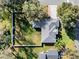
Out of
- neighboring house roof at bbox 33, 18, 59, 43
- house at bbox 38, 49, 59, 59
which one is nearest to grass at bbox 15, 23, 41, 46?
neighboring house roof at bbox 33, 18, 59, 43

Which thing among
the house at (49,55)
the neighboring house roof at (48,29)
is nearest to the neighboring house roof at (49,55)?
the house at (49,55)

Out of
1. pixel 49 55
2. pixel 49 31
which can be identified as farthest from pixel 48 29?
pixel 49 55

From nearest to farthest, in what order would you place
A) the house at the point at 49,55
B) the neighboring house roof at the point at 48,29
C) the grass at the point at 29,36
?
1. the house at the point at 49,55
2. the neighboring house roof at the point at 48,29
3. the grass at the point at 29,36

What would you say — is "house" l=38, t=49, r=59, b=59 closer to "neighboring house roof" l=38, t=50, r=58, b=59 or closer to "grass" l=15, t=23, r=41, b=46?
"neighboring house roof" l=38, t=50, r=58, b=59

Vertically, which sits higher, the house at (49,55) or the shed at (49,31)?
the shed at (49,31)

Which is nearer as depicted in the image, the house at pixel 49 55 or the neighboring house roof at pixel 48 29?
the house at pixel 49 55

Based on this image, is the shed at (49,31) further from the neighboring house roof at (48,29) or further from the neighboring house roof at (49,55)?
the neighboring house roof at (49,55)

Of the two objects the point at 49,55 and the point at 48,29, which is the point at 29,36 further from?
the point at 49,55

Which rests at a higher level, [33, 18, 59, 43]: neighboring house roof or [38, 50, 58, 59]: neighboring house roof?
[33, 18, 59, 43]: neighboring house roof

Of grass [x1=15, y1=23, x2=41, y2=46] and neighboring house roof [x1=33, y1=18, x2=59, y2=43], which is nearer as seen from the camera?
neighboring house roof [x1=33, y1=18, x2=59, y2=43]

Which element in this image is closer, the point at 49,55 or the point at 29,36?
the point at 49,55

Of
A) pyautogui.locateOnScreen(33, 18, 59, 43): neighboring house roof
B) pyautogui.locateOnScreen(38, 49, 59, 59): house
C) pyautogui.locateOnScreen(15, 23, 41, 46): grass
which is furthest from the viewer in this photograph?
pyautogui.locateOnScreen(15, 23, 41, 46): grass
